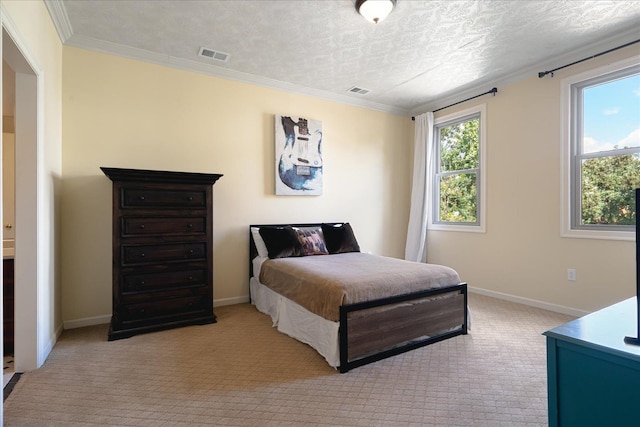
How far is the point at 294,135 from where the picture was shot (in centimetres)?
412

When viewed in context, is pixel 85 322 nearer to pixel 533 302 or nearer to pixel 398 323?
pixel 398 323

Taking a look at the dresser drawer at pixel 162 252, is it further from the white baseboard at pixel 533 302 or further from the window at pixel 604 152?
the window at pixel 604 152

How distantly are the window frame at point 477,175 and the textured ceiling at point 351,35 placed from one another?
52 cm

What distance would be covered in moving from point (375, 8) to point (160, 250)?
106 inches

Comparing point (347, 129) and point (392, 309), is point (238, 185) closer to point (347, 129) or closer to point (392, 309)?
point (347, 129)

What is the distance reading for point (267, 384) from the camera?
2021mm

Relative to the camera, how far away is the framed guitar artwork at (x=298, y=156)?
4.03 m

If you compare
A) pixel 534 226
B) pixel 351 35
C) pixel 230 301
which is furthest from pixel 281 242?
pixel 534 226

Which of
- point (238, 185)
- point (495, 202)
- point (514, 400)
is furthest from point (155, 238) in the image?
point (495, 202)

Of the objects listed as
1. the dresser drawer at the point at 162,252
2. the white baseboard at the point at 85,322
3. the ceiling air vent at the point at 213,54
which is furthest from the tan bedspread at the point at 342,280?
the ceiling air vent at the point at 213,54

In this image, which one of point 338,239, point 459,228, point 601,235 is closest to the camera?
point 601,235

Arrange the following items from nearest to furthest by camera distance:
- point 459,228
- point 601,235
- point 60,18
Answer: point 60,18 → point 601,235 → point 459,228

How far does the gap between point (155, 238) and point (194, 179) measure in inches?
25.0

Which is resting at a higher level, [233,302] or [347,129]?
[347,129]
